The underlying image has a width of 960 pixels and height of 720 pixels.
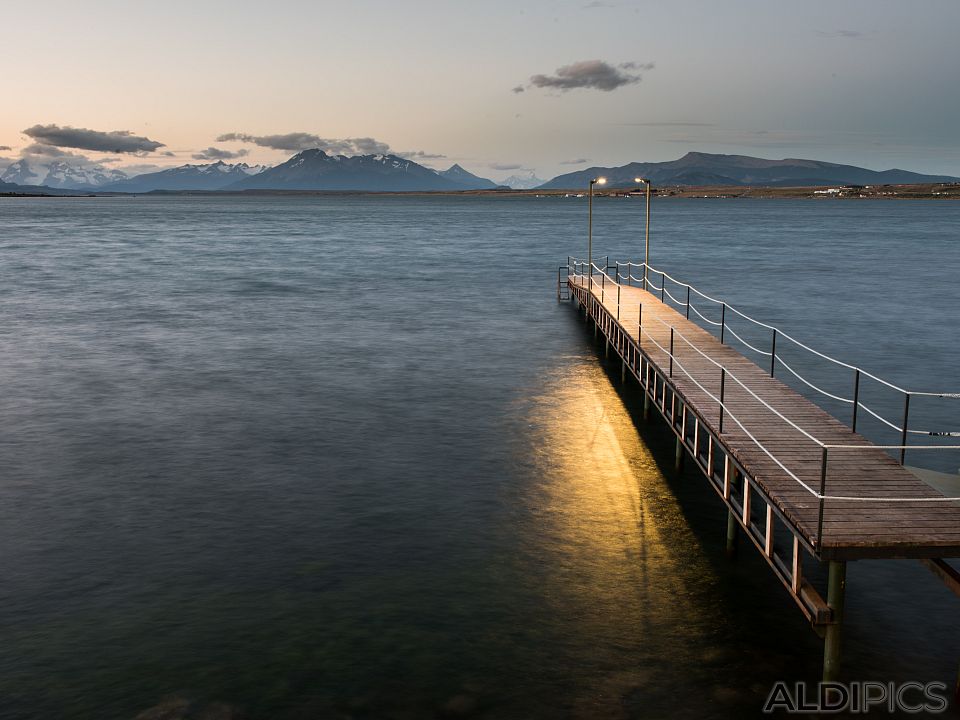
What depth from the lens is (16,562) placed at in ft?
59.4

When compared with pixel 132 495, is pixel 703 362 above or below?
above

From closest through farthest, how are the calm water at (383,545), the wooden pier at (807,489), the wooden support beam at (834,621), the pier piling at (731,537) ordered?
the wooden pier at (807,489) → the wooden support beam at (834,621) → the calm water at (383,545) → the pier piling at (731,537)

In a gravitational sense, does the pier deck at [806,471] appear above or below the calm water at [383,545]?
above

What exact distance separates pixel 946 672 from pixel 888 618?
5.99 feet

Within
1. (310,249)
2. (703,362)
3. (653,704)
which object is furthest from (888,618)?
(310,249)

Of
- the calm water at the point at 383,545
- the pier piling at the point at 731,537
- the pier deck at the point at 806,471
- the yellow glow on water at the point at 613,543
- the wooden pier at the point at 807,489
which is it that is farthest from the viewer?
the pier piling at the point at 731,537

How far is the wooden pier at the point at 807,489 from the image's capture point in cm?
1264

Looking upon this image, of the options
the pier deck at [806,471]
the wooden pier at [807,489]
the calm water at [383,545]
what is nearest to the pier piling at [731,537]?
the wooden pier at [807,489]

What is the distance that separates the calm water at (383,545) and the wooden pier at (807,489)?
4.99ft

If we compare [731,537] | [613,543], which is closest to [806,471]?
[731,537]

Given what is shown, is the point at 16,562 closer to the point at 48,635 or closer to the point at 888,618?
the point at 48,635

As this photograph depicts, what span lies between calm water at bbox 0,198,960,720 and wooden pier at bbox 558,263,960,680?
1522 mm

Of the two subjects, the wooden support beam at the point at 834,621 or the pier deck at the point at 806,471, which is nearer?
the pier deck at the point at 806,471

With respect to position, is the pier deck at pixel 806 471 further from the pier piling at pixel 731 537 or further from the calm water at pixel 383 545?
the calm water at pixel 383 545
